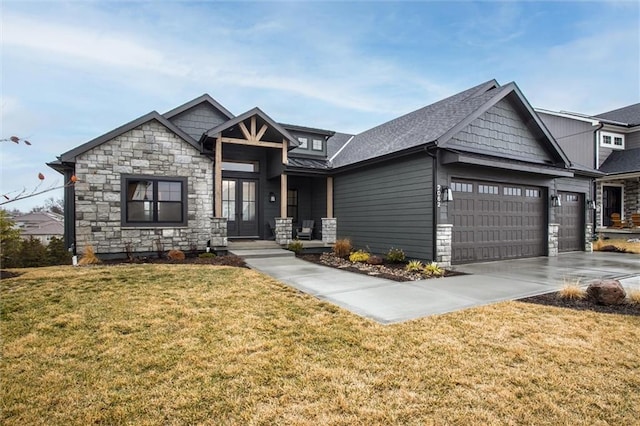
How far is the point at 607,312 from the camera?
4.90 m

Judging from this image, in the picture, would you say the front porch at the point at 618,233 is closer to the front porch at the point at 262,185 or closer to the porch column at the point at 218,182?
the front porch at the point at 262,185

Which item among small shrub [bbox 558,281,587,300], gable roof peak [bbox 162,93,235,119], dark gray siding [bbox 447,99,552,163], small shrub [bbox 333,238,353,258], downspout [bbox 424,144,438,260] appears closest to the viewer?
small shrub [bbox 558,281,587,300]

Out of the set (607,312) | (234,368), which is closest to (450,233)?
(607,312)

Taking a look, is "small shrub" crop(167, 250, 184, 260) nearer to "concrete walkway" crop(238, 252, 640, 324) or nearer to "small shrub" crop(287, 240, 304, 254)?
"concrete walkway" crop(238, 252, 640, 324)

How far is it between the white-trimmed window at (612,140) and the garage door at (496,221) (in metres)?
10.8

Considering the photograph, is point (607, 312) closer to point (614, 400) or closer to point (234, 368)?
point (614, 400)

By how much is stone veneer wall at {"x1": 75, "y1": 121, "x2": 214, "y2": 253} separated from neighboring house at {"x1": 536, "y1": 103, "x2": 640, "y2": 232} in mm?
19288

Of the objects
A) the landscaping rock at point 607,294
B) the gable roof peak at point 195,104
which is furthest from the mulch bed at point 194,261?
the landscaping rock at point 607,294

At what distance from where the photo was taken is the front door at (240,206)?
507 inches

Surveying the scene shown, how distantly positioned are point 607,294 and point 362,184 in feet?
24.8

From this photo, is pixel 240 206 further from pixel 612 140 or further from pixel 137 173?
pixel 612 140

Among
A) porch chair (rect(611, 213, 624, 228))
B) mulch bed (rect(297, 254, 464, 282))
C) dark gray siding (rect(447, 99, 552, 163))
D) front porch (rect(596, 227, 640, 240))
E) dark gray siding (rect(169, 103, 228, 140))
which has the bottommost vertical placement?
mulch bed (rect(297, 254, 464, 282))

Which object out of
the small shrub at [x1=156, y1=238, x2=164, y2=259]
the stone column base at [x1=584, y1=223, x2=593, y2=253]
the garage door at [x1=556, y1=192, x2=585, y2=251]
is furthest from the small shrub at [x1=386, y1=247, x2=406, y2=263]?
the stone column base at [x1=584, y1=223, x2=593, y2=253]

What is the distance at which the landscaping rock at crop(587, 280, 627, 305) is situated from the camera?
17.2 feet
